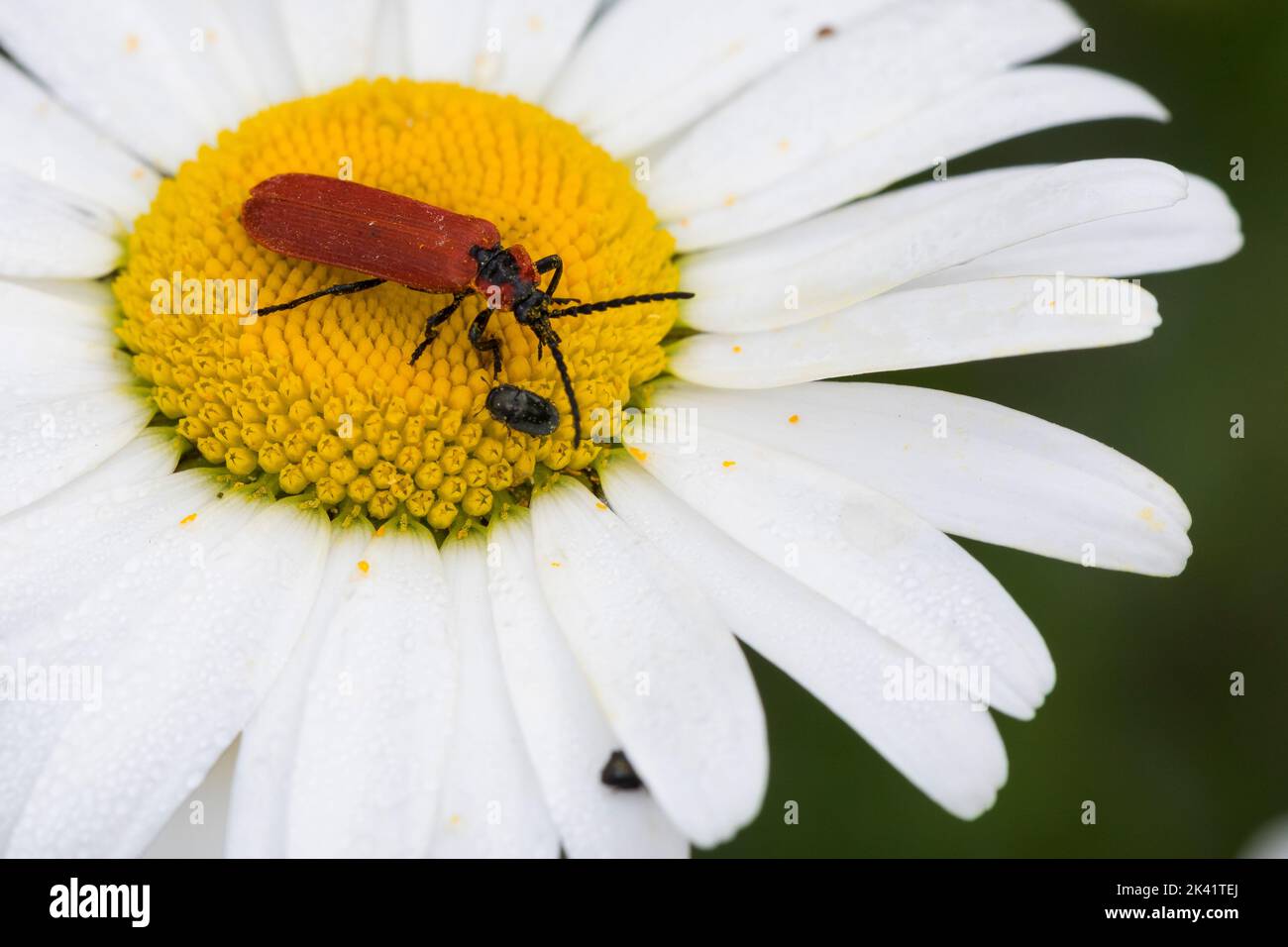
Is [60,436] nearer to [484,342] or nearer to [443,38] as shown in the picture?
[484,342]

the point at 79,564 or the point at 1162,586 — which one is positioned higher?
the point at 79,564

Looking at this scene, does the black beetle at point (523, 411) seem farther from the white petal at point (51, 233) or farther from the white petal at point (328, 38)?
the white petal at point (328, 38)

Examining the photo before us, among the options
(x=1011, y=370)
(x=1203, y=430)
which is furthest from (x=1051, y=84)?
(x=1203, y=430)
